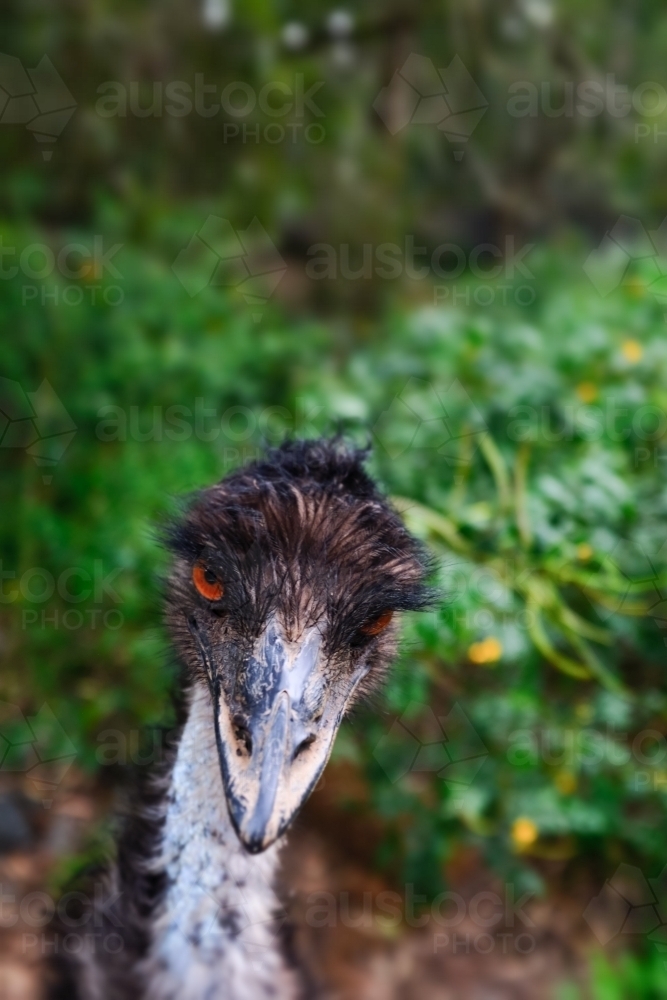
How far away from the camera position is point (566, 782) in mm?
2326

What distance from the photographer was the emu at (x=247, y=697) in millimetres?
1229

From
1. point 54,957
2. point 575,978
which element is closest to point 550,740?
point 575,978

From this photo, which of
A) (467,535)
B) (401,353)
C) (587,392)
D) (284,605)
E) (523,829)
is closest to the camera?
(284,605)

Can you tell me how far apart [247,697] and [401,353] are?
1.77 metres

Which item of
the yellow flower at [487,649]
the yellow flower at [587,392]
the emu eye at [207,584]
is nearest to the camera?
the emu eye at [207,584]

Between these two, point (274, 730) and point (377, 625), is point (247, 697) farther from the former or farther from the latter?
point (377, 625)

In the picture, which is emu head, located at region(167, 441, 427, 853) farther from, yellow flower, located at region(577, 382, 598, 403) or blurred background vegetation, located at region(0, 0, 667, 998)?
yellow flower, located at region(577, 382, 598, 403)

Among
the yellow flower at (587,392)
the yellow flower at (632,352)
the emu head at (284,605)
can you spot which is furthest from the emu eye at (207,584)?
the yellow flower at (632,352)

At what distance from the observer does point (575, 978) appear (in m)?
2.65

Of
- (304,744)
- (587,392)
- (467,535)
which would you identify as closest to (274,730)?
(304,744)

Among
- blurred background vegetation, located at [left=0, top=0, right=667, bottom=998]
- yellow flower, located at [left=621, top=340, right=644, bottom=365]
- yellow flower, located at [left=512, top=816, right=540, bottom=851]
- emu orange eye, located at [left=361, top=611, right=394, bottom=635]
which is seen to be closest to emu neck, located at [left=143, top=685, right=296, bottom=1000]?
emu orange eye, located at [left=361, top=611, right=394, bottom=635]

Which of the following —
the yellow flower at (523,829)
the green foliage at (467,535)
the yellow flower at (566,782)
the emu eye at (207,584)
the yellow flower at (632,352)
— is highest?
the emu eye at (207,584)

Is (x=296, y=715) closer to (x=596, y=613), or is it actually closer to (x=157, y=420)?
(x=596, y=613)

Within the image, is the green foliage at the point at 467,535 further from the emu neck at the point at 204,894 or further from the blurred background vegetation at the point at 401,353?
Result: the emu neck at the point at 204,894
